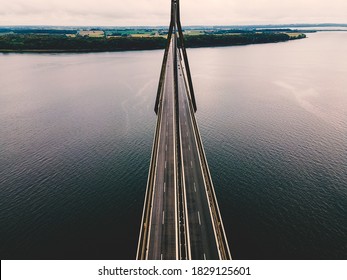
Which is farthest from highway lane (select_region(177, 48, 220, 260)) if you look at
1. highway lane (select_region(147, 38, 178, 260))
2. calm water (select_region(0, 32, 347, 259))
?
calm water (select_region(0, 32, 347, 259))

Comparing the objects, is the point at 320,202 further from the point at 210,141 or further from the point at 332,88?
the point at 332,88

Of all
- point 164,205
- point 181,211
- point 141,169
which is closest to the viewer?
point 181,211

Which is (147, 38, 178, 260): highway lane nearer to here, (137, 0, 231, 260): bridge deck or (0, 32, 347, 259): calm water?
(137, 0, 231, 260): bridge deck

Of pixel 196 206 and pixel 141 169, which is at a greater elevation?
pixel 196 206

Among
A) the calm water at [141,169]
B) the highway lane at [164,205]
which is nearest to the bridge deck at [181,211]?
the highway lane at [164,205]

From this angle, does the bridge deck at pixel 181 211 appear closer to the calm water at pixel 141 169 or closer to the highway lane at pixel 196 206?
the highway lane at pixel 196 206

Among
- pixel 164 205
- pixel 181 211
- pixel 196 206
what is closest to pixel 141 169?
pixel 164 205

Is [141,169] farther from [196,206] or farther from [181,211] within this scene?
[181,211]
